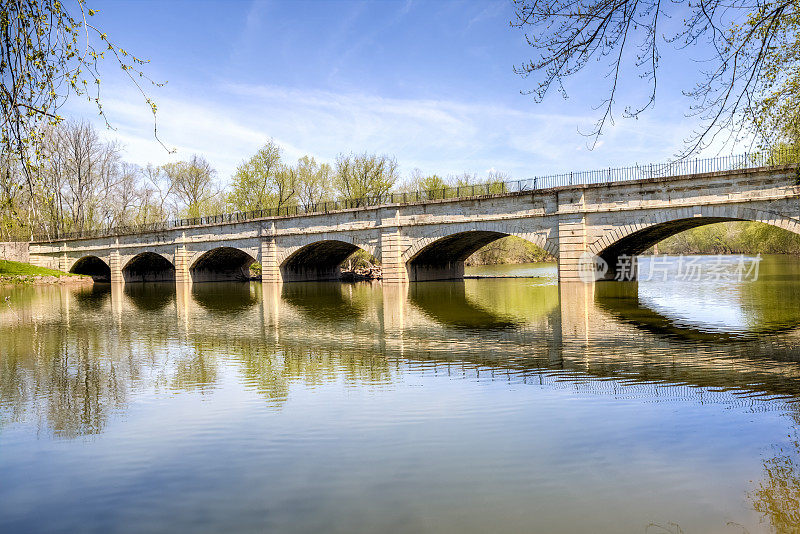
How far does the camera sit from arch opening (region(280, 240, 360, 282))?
38625mm

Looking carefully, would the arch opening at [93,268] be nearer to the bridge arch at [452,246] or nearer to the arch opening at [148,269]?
the arch opening at [148,269]

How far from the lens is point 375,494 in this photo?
13.1 feet

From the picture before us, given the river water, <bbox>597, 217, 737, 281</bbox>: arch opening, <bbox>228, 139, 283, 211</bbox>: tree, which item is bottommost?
the river water

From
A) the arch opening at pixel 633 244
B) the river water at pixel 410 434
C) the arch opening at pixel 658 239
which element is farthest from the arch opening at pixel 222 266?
the river water at pixel 410 434

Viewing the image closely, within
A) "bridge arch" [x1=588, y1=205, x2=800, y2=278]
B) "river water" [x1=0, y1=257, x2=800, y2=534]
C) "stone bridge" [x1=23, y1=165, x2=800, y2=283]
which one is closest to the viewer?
"river water" [x1=0, y1=257, x2=800, y2=534]

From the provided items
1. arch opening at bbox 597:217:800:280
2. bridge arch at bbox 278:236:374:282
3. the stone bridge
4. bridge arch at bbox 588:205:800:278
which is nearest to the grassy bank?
the stone bridge

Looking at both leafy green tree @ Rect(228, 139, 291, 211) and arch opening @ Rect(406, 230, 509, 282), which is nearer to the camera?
arch opening @ Rect(406, 230, 509, 282)

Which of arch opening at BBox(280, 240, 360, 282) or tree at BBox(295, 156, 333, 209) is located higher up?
tree at BBox(295, 156, 333, 209)

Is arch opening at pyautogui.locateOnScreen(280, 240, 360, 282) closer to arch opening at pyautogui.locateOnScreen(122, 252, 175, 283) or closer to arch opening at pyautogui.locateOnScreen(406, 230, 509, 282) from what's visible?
arch opening at pyautogui.locateOnScreen(406, 230, 509, 282)

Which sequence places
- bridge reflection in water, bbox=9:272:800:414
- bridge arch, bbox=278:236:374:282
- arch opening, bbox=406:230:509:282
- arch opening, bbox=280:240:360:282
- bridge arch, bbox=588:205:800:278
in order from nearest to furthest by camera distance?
bridge reflection in water, bbox=9:272:800:414
bridge arch, bbox=588:205:800:278
arch opening, bbox=406:230:509:282
bridge arch, bbox=278:236:374:282
arch opening, bbox=280:240:360:282

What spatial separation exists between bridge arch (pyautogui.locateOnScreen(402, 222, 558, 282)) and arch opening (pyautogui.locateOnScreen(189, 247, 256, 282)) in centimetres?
1551

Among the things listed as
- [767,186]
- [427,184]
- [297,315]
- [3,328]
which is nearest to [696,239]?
[427,184]

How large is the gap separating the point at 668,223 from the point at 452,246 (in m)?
13.5

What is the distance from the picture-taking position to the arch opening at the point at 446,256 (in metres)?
31.9
